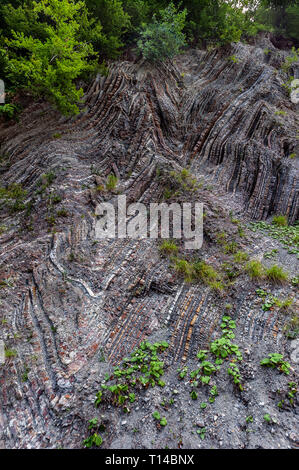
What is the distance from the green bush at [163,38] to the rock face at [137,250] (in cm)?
58

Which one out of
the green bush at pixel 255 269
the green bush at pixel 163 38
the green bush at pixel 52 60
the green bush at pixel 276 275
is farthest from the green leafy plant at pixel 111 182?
the green bush at pixel 163 38

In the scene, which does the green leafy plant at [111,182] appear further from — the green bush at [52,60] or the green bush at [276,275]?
the green bush at [276,275]

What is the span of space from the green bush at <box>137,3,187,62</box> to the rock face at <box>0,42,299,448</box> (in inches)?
22.7

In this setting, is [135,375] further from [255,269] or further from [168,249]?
[255,269]

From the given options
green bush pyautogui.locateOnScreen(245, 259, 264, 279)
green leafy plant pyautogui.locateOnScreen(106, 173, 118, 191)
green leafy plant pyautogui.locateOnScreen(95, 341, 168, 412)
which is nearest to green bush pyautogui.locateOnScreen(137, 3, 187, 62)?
green leafy plant pyautogui.locateOnScreen(106, 173, 118, 191)

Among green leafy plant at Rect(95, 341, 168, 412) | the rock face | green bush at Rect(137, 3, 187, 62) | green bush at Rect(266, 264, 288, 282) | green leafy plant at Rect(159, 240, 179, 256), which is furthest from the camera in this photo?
green bush at Rect(137, 3, 187, 62)

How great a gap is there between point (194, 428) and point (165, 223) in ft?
14.8

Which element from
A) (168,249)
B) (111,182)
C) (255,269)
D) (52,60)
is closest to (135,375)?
(168,249)

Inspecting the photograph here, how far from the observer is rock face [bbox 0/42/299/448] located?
354 cm

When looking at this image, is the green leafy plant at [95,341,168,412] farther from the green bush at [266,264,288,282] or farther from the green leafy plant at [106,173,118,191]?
the green leafy plant at [106,173,118,191]

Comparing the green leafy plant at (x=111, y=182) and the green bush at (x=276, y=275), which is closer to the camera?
the green bush at (x=276, y=275)

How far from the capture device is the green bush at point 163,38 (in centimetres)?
987

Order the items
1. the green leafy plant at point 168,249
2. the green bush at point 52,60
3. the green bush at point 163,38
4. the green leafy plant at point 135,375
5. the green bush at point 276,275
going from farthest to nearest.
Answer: the green bush at point 163,38, the green bush at point 52,60, the green leafy plant at point 168,249, the green bush at point 276,275, the green leafy plant at point 135,375

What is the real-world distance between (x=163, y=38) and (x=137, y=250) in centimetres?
943
